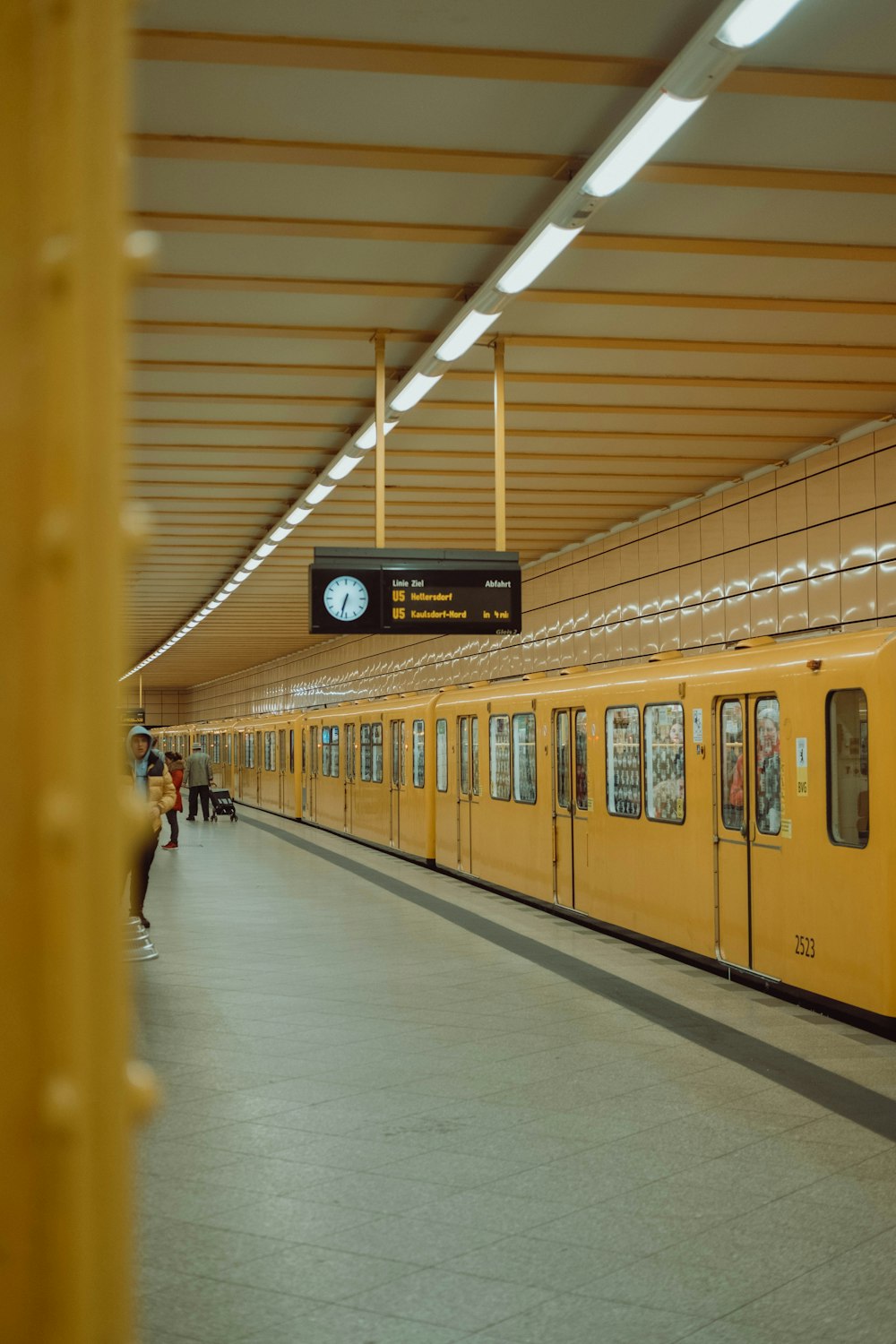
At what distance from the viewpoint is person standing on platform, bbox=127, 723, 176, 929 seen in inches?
424

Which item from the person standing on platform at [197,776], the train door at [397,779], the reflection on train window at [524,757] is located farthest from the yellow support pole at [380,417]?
the person standing on platform at [197,776]

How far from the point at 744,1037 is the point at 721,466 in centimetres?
848

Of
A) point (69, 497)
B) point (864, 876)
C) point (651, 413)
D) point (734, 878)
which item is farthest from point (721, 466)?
point (69, 497)

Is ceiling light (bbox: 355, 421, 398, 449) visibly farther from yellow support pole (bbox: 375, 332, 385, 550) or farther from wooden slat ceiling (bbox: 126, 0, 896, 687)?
yellow support pole (bbox: 375, 332, 385, 550)

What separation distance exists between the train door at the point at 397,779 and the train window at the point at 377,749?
2.81ft

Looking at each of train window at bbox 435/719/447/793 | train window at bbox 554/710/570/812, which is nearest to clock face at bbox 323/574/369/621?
train window at bbox 554/710/570/812

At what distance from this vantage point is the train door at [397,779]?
815 inches

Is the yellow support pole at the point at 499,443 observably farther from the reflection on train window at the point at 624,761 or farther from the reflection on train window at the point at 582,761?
the reflection on train window at the point at 582,761

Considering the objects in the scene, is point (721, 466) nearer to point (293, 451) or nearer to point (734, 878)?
point (293, 451)

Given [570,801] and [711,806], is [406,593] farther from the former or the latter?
[570,801]

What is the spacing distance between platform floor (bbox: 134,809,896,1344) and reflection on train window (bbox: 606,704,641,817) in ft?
5.89

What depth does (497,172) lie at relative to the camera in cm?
684

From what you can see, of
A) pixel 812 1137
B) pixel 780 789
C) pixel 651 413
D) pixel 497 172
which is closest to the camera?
pixel 812 1137

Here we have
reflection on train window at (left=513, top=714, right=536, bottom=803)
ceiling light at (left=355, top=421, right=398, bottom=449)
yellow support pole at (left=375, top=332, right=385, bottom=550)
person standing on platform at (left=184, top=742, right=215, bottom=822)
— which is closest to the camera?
yellow support pole at (left=375, top=332, right=385, bottom=550)
